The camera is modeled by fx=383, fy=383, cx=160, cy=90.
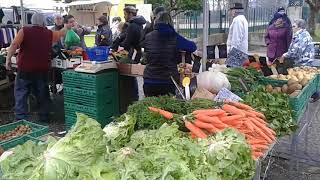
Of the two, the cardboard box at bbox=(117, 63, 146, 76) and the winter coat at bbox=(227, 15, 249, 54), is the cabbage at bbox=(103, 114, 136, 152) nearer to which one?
the cardboard box at bbox=(117, 63, 146, 76)

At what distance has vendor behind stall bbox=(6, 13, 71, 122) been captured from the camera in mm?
5855

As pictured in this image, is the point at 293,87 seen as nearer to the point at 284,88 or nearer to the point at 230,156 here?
the point at 284,88

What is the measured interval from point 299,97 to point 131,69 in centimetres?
287

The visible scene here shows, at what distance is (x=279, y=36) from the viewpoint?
26.0 ft

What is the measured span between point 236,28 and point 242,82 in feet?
10.4

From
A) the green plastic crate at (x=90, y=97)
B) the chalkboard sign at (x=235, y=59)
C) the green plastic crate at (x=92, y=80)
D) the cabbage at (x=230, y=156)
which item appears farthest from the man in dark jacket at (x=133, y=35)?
the cabbage at (x=230, y=156)

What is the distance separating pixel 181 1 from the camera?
2145 cm

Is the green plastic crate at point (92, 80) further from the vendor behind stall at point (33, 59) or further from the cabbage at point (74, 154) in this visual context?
the cabbage at point (74, 154)

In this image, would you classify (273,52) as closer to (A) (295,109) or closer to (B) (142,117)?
(A) (295,109)

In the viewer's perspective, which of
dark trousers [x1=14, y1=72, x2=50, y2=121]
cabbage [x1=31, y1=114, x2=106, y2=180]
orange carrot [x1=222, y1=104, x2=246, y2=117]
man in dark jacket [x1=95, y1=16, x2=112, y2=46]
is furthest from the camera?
man in dark jacket [x1=95, y1=16, x2=112, y2=46]

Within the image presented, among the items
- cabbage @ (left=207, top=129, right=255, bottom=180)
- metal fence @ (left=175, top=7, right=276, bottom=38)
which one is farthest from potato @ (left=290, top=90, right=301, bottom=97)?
metal fence @ (left=175, top=7, right=276, bottom=38)

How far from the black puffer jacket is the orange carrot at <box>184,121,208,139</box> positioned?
209cm

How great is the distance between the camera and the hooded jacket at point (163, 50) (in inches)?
192

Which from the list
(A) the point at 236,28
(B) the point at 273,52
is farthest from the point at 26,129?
(B) the point at 273,52
